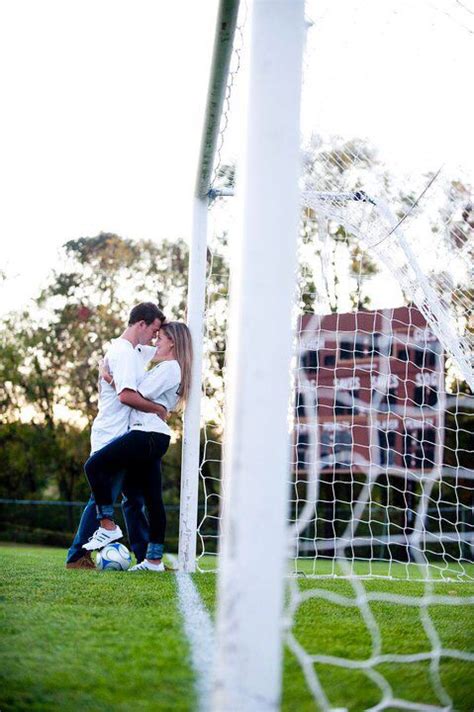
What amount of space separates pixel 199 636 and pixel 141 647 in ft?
0.88

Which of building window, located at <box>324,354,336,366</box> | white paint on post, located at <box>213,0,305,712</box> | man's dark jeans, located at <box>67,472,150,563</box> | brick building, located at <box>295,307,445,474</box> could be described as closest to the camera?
white paint on post, located at <box>213,0,305,712</box>

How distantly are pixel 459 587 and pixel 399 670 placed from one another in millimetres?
3092

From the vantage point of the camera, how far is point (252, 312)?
1.50 meters

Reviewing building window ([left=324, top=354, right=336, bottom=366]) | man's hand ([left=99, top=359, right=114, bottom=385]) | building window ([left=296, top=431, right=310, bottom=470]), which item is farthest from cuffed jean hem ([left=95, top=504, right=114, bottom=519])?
building window ([left=324, top=354, right=336, bottom=366])

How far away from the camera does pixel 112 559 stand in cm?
446

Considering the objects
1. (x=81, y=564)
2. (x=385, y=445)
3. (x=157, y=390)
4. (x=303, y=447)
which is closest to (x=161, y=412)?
(x=157, y=390)

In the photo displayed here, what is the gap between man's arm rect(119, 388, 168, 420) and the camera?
4.51 m

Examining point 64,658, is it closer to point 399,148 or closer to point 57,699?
point 57,699

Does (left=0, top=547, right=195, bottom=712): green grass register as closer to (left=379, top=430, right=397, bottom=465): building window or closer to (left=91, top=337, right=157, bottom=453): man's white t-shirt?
(left=91, top=337, right=157, bottom=453): man's white t-shirt

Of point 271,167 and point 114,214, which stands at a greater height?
point 114,214

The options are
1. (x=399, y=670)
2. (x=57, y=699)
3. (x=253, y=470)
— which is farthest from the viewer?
(x=399, y=670)

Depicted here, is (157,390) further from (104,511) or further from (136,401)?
(104,511)

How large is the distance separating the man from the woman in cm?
8

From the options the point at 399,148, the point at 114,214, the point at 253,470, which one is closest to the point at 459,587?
the point at 399,148
